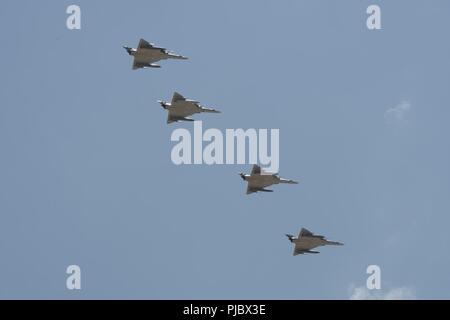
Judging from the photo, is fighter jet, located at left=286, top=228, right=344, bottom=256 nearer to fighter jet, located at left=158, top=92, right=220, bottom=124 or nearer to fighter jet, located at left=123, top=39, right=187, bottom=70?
fighter jet, located at left=158, top=92, right=220, bottom=124

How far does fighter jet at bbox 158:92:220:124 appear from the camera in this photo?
189250 mm

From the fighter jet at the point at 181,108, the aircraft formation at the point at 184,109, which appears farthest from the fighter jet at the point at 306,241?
the fighter jet at the point at 181,108

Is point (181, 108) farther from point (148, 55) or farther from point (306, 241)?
point (306, 241)

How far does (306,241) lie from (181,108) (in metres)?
26.0

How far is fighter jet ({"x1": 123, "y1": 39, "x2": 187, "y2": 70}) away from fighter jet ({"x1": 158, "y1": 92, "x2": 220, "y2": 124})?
216 inches

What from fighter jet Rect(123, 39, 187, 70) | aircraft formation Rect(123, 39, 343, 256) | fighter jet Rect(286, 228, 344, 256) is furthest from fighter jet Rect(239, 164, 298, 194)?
fighter jet Rect(123, 39, 187, 70)

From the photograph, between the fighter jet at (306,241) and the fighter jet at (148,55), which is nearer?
the fighter jet at (306,241)

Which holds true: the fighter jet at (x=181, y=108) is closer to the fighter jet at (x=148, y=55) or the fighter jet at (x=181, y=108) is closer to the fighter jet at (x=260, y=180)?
the fighter jet at (x=148, y=55)

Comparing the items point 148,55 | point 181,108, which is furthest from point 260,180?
point 148,55

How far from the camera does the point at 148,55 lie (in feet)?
621

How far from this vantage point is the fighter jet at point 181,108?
18925 cm
